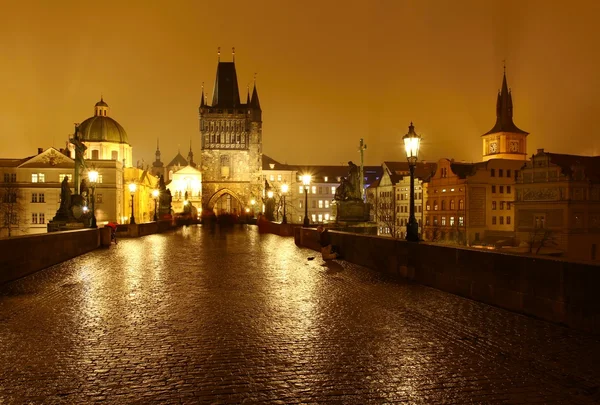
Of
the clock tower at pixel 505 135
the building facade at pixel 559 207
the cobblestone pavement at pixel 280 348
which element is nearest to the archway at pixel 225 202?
the building facade at pixel 559 207

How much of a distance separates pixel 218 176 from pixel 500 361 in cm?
9381

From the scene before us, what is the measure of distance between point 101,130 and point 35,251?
7963 centimetres

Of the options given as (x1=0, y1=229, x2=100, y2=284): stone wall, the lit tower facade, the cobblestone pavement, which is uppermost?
the lit tower facade

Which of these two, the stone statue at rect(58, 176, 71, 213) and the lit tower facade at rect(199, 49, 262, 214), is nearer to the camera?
the stone statue at rect(58, 176, 71, 213)

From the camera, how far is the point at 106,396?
5066mm

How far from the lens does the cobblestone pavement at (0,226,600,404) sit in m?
5.19

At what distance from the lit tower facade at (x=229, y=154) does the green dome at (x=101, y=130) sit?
14890 millimetres

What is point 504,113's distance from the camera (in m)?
116

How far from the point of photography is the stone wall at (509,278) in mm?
7410

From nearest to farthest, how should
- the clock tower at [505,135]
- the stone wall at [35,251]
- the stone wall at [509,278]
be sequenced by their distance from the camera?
the stone wall at [509,278] → the stone wall at [35,251] → the clock tower at [505,135]

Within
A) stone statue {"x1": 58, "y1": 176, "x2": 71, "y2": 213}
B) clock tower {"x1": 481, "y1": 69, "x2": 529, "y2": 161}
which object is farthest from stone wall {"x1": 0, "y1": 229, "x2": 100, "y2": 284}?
clock tower {"x1": 481, "y1": 69, "x2": 529, "y2": 161}

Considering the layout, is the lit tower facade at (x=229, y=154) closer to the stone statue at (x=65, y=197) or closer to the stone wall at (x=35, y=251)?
the stone statue at (x=65, y=197)

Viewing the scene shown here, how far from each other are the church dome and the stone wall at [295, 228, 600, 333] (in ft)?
273

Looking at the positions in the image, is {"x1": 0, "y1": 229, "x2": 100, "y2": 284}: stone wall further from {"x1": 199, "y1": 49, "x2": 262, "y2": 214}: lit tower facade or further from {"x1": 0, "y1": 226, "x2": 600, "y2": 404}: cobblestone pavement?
{"x1": 199, "y1": 49, "x2": 262, "y2": 214}: lit tower facade
